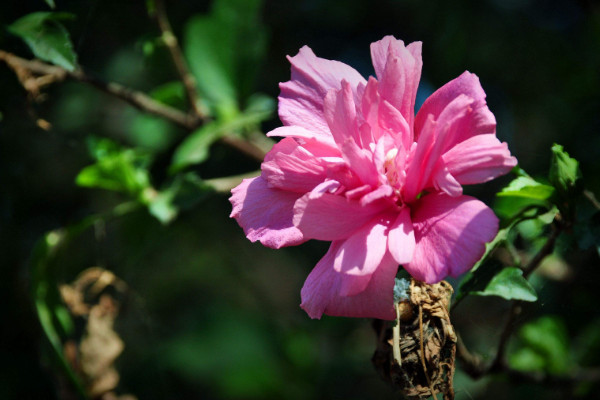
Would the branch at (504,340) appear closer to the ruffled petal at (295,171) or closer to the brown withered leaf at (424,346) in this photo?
the brown withered leaf at (424,346)

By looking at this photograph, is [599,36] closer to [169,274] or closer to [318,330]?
[318,330]

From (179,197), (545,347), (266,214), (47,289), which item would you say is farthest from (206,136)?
(545,347)

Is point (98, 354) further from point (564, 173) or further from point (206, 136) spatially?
point (564, 173)

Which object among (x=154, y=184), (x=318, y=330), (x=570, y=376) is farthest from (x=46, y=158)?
(x=570, y=376)

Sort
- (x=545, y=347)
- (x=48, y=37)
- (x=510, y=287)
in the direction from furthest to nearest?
1. (x=545, y=347)
2. (x=48, y=37)
3. (x=510, y=287)

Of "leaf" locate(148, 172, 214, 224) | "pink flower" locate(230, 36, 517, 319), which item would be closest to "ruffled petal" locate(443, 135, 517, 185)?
"pink flower" locate(230, 36, 517, 319)

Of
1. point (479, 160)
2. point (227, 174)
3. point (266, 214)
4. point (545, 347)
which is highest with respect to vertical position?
point (479, 160)

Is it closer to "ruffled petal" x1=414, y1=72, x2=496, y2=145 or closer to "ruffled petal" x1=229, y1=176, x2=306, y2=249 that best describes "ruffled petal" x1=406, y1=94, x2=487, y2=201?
"ruffled petal" x1=414, y1=72, x2=496, y2=145
